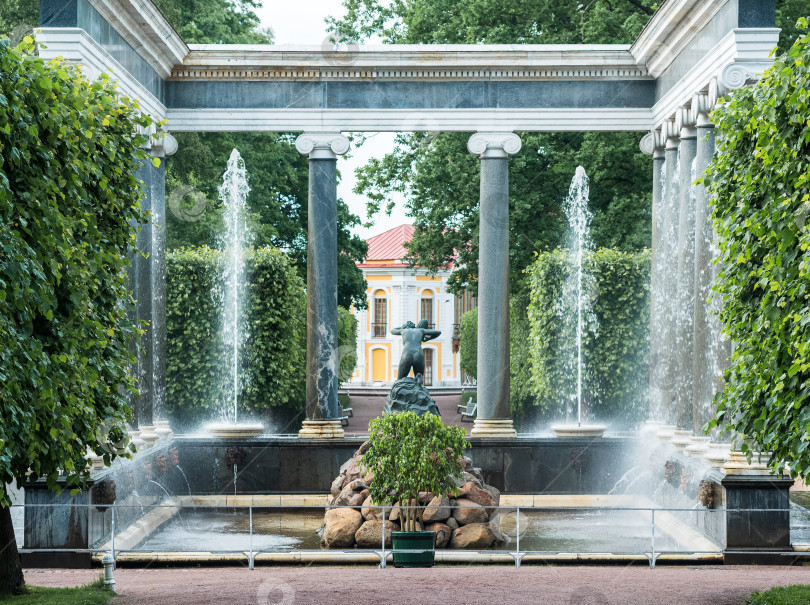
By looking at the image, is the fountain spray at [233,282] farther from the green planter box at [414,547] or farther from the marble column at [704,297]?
the green planter box at [414,547]

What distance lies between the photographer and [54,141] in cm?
1495

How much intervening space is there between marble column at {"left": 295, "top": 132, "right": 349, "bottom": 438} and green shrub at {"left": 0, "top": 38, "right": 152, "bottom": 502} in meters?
12.2

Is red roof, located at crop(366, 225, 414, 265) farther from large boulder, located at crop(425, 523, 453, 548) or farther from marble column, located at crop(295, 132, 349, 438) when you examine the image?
large boulder, located at crop(425, 523, 453, 548)

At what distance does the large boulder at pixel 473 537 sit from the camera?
2147cm

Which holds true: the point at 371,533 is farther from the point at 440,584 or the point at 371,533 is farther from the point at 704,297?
the point at 704,297

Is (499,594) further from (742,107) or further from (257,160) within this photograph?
(257,160)

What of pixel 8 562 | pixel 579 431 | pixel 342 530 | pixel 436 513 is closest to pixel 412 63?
pixel 579 431

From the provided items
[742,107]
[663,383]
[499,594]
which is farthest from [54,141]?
[663,383]

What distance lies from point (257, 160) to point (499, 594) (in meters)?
30.8

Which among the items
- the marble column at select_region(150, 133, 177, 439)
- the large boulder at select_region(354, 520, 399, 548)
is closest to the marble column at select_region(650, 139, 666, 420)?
the large boulder at select_region(354, 520, 399, 548)

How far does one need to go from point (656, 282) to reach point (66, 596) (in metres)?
20.0

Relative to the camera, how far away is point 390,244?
10450cm

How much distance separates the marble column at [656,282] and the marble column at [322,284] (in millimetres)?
8903

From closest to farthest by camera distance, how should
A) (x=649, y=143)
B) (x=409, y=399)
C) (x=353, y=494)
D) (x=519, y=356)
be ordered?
1. (x=353, y=494)
2. (x=409, y=399)
3. (x=649, y=143)
4. (x=519, y=356)
